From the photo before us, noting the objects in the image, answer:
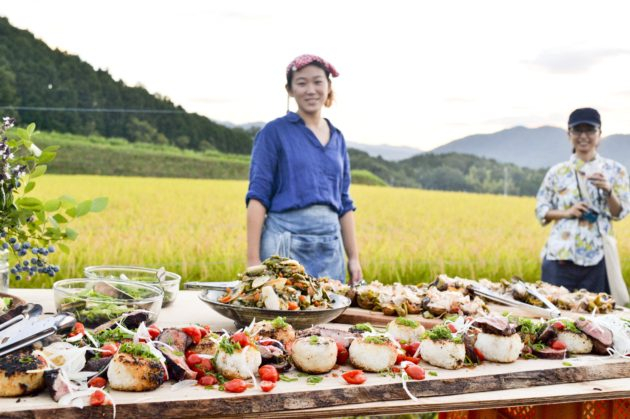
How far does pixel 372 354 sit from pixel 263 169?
1.91m

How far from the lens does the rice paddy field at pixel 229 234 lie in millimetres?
6469

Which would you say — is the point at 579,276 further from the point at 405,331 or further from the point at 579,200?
the point at 405,331

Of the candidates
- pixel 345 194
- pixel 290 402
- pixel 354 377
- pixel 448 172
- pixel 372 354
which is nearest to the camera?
pixel 290 402

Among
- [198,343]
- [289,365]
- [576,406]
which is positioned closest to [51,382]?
[198,343]

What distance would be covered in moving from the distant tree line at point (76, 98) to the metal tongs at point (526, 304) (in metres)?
7.02

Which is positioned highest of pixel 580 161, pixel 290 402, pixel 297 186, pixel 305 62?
pixel 305 62

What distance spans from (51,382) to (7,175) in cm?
93

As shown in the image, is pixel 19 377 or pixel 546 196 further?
pixel 546 196

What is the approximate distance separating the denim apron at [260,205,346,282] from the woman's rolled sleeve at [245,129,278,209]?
15 centimetres

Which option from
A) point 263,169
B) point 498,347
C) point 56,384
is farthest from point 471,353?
point 263,169

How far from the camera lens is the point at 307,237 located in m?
3.77

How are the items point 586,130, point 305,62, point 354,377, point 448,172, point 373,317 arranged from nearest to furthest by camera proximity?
point 354,377 < point 373,317 < point 305,62 < point 586,130 < point 448,172

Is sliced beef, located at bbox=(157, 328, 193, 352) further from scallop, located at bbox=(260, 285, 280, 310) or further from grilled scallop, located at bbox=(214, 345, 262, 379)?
scallop, located at bbox=(260, 285, 280, 310)

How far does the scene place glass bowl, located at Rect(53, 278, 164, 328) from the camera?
2.28 m
